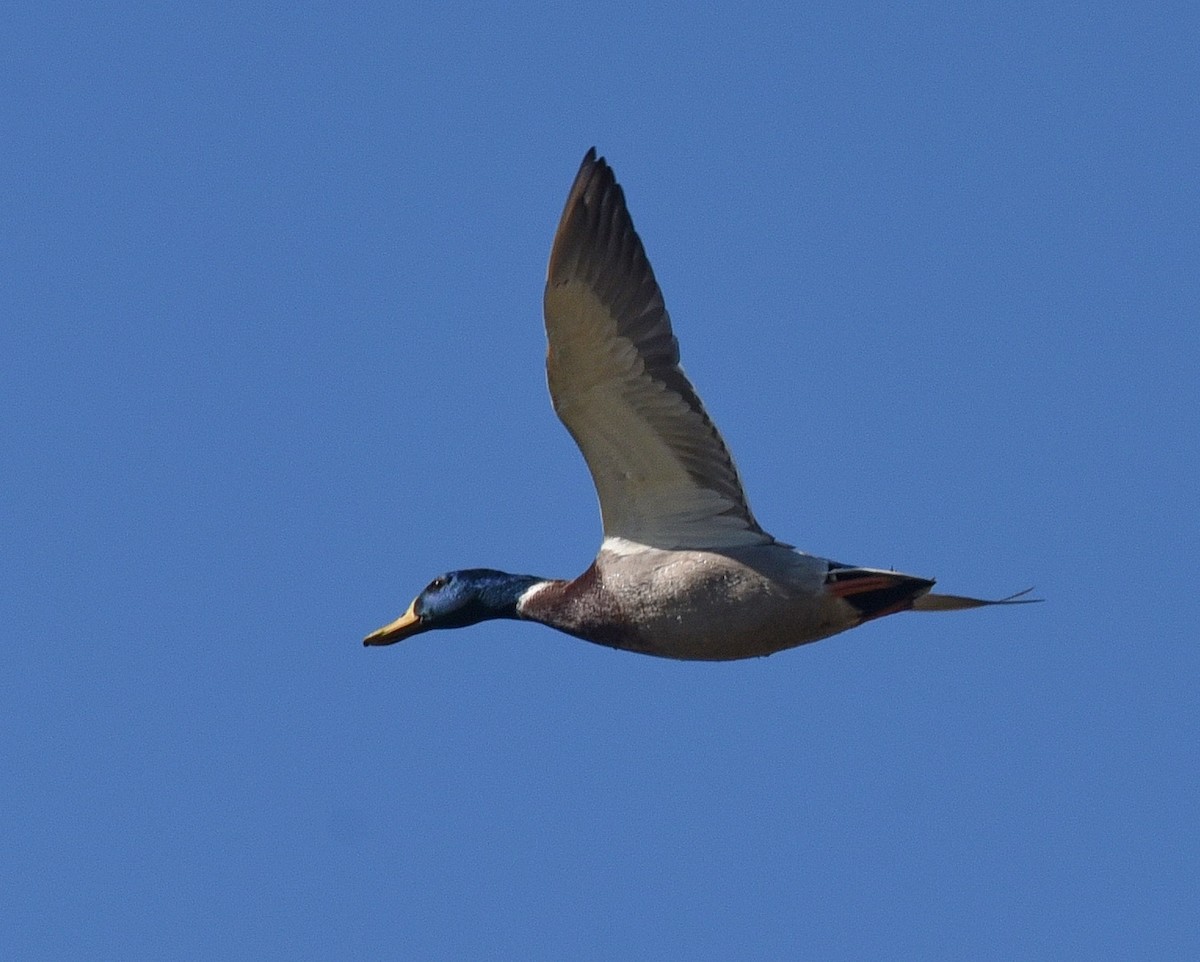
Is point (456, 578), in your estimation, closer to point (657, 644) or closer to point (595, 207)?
point (657, 644)

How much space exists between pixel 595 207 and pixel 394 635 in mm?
4360

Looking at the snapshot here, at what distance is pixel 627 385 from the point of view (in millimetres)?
14469

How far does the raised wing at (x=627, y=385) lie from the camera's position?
14.3 metres

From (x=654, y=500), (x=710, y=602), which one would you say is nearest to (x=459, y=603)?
(x=654, y=500)

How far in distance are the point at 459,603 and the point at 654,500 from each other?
2.42 meters

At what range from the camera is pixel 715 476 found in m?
14.8

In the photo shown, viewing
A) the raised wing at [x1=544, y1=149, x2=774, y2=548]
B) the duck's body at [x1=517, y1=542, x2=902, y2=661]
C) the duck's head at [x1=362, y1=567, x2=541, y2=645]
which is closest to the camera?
the raised wing at [x1=544, y1=149, x2=774, y2=548]

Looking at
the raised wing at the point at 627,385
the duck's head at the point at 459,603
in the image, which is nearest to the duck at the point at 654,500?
the raised wing at the point at 627,385

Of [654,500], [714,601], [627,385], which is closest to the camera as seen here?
[627,385]

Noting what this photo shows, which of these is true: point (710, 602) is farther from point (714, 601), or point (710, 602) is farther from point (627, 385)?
point (627, 385)

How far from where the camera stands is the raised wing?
14344mm

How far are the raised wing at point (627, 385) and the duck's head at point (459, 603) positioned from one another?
1.75 metres

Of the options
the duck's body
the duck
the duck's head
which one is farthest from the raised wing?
the duck's head

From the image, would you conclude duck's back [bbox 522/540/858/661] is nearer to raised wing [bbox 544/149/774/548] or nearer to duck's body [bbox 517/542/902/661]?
duck's body [bbox 517/542/902/661]
